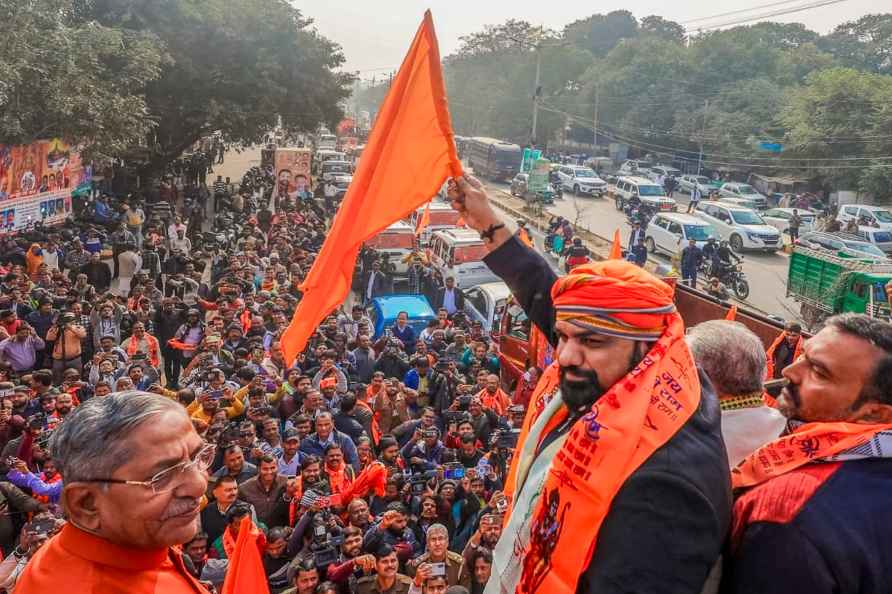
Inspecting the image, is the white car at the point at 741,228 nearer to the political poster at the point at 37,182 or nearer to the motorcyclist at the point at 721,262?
the motorcyclist at the point at 721,262

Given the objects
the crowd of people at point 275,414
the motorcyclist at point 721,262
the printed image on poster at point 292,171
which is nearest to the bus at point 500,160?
the printed image on poster at point 292,171

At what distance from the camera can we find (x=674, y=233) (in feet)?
74.7

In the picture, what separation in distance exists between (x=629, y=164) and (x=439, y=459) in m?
42.7

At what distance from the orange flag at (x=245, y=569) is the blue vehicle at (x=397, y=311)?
8.03m

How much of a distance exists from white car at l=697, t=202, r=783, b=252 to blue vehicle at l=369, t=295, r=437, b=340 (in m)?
14.6

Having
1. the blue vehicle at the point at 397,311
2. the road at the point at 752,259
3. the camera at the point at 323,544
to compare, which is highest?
the camera at the point at 323,544

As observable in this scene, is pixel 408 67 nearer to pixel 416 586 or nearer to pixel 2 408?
pixel 416 586

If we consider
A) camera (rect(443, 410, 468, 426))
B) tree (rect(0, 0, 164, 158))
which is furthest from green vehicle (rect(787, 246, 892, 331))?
tree (rect(0, 0, 164, 158))

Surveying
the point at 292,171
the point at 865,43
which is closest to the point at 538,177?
the point at 292,171

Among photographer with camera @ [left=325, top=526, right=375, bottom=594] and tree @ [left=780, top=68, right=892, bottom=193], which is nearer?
photographer with camera @ [left=325, top=526, right=375, bottom=594]

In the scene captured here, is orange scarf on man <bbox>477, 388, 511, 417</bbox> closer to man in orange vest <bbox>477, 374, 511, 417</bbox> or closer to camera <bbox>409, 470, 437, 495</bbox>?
man in orange vest <bbox>477, 374, 511, 417</bbox>

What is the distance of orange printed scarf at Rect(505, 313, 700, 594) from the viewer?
149 centimetres

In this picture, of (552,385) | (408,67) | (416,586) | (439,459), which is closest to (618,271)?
(552,385)

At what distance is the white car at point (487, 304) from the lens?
12578mm
